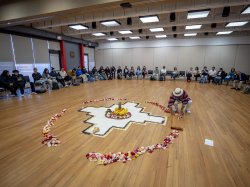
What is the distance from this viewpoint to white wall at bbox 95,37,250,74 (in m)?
11.4

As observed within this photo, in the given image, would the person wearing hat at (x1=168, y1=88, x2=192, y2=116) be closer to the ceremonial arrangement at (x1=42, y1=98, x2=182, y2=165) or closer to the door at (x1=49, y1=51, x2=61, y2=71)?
the ceremonial arrangement at (x1=42, y1=98, x2=182, y2=165)

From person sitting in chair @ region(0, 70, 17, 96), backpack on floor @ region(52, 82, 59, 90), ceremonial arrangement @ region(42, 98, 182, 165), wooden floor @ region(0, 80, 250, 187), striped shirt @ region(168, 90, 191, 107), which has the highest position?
person sitting in chair @ region(0, 70, 17, 96)

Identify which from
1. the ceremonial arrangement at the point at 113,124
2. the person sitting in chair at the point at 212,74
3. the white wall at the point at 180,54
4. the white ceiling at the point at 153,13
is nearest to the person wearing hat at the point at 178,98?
the ceremonial arrangement at the point at 113,124

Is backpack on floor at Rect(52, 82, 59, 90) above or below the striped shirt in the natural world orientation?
below

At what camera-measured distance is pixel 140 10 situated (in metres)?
5.83

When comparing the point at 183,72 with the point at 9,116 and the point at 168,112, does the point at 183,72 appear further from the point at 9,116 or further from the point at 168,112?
the point at 9,116

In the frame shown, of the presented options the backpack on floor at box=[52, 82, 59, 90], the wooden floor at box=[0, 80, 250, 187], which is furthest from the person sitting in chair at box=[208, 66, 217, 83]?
the backpack on floor at box=[52, 82, 59, 90]

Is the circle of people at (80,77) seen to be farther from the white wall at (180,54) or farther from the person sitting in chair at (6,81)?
the white wall at (180,54)

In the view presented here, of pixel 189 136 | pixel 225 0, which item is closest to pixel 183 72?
pixel 225 0

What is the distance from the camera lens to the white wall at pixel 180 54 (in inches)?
449

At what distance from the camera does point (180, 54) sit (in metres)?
12.6

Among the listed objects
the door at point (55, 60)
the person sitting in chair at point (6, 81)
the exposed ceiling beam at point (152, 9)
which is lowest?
the person sitting in chair at point (6, 81)

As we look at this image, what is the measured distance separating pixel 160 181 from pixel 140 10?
19.2 ft

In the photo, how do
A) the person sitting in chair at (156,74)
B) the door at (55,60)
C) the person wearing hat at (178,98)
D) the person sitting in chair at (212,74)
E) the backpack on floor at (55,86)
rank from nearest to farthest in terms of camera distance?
the person wearing hat at (178,98) → the backpack on floor at (55,86) → the door at (55,60) → the person sitting in chair at (212,74) → the person sitting in chair at (156,74)
